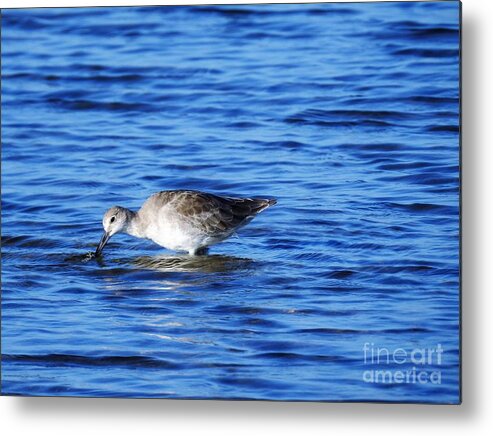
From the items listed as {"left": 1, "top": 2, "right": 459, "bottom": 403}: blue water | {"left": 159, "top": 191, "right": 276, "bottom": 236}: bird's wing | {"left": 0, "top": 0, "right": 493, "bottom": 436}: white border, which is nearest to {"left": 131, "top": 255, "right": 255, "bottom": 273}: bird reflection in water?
{"left": 1, "top": 2, "right": 459, "bottom": 403}: blue water

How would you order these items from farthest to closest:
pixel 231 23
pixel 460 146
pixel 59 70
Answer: pixel 59 70, pixel 231 23, pixel 460 146

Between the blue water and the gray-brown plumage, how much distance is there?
12 cm

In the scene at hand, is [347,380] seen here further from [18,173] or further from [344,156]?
[18,173]

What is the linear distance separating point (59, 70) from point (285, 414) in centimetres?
297

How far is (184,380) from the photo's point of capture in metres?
7.97

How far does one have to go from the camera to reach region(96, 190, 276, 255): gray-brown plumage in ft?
29.7

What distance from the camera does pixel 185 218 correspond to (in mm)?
9125

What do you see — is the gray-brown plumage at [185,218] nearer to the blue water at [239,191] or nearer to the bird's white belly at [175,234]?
the bird's white belly at [175,234]

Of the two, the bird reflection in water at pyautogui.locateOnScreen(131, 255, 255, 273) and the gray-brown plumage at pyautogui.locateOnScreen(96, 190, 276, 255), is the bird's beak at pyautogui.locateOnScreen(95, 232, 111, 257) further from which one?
the bird reflection in water at pyautogui.locateOnScreen(131, 255, 255, 273)

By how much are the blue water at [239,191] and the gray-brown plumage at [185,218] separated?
12 centimetres

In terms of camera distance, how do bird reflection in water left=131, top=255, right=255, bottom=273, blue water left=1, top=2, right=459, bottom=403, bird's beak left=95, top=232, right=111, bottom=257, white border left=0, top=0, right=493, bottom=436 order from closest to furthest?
white border left=0, top=0, right=493, bottom=436, blue water left=1, top=2, right=459, bottom=403, bird reflection in water left=131, top=255, right=255, bottom=273, bird's beak left=95, top=232, right=111, bottom=257


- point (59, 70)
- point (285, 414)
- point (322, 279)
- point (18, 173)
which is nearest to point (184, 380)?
point (285, 414)

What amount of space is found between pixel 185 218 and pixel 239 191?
0.42 m

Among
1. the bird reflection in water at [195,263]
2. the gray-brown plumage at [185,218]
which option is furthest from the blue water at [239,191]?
the gray-brown plumage at [185,218]
